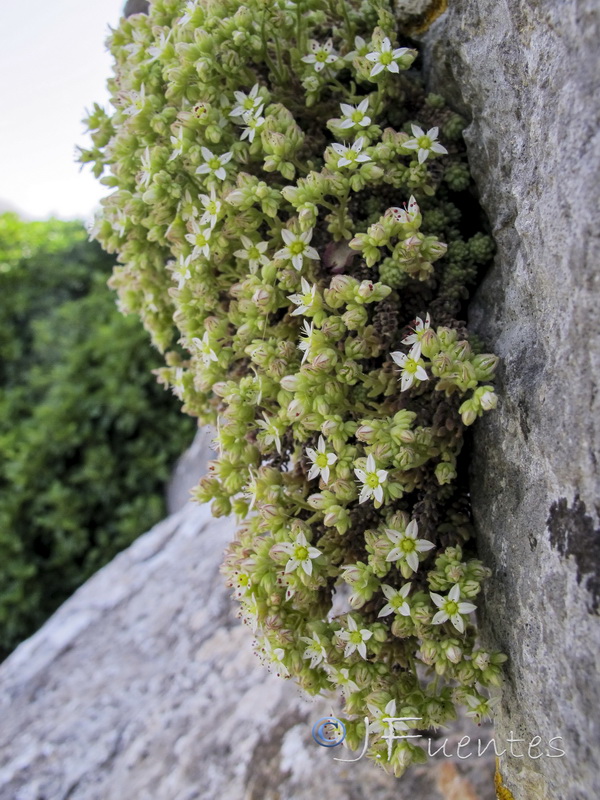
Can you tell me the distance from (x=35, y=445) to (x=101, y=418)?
1.84 ft

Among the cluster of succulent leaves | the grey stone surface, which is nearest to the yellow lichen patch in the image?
the grey stone surface

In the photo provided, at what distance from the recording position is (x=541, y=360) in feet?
4.94

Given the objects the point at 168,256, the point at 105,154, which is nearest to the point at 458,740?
the point at 168,256

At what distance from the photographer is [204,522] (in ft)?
12.7

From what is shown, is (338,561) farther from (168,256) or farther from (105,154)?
(105,154)

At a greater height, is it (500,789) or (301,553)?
(301,553)

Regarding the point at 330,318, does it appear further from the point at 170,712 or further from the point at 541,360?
the point at 170,712

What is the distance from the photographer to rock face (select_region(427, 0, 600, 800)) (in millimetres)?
1323

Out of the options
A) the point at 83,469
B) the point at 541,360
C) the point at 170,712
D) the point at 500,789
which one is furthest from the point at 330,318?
the point at 83,469

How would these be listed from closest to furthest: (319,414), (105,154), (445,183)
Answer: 1. (319,414)
2. (445,183)
3. (105,154)

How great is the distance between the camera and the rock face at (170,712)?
7.51ft

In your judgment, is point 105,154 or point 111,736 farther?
point 111,736

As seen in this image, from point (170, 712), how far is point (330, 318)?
192 cm

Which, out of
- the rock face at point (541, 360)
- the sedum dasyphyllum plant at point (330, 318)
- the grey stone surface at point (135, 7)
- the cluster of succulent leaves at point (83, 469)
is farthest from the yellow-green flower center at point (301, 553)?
the cluster of succulent leaves at point (83, 469)
